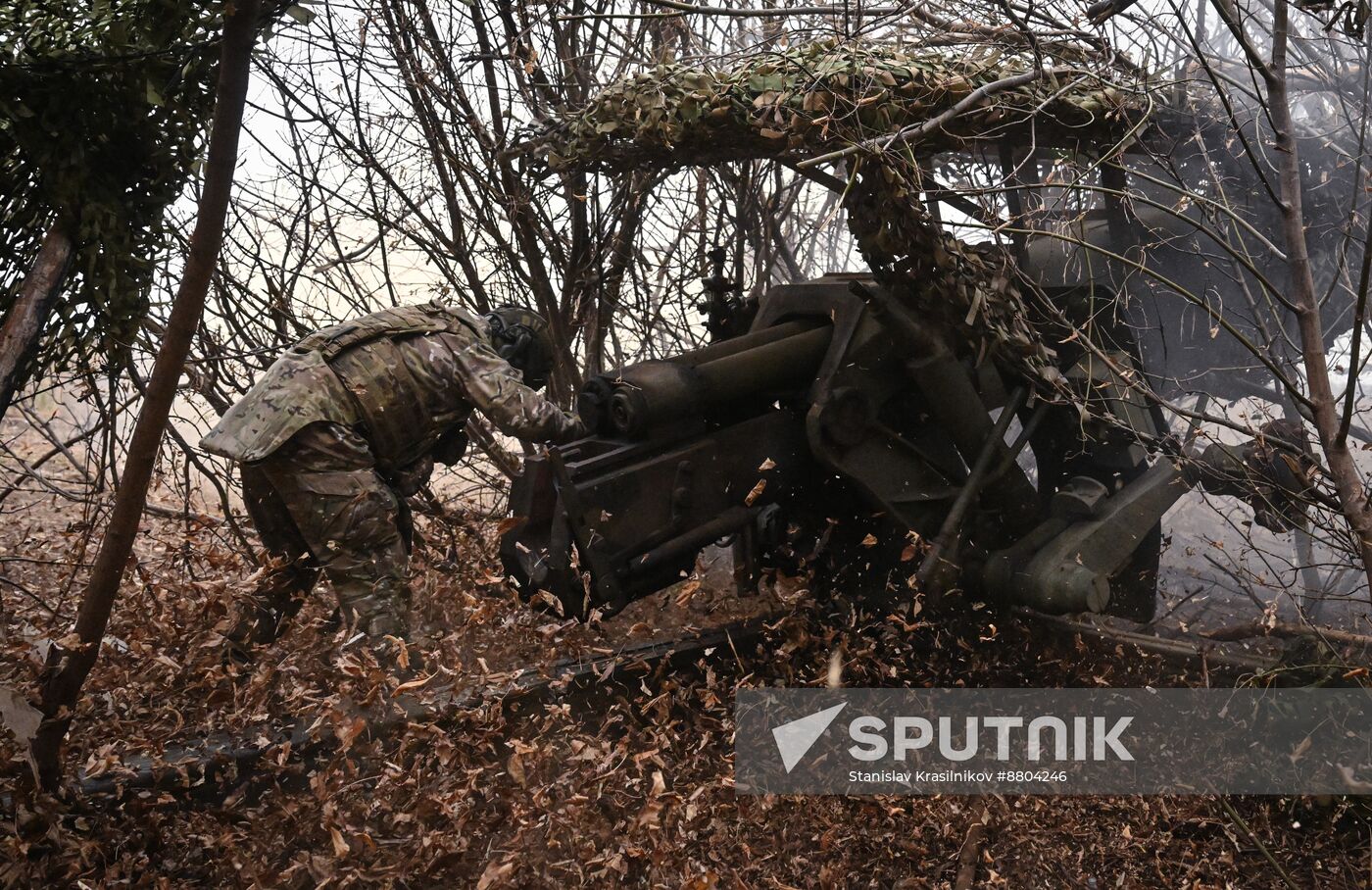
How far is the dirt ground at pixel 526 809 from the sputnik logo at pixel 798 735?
0.49ft

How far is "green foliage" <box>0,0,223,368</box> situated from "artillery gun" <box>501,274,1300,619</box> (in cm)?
198

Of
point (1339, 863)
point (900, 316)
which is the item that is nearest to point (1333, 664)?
point (1339, 863)

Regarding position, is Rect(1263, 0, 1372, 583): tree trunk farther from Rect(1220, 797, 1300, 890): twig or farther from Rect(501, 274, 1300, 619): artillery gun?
Rect(1220, 797, 1300, 890): twig

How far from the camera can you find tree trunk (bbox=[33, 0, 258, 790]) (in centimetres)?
270

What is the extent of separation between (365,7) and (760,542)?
3438mm

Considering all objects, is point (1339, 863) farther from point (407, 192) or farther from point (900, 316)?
point (407, 192)

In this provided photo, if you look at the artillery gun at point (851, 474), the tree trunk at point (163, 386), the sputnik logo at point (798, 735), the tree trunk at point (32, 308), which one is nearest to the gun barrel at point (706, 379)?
A: the artillery gun at point (851, 474)

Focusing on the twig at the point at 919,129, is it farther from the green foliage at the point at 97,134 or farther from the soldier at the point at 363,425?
the green foliage at the point at 97,134

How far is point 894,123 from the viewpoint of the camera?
4191 mm

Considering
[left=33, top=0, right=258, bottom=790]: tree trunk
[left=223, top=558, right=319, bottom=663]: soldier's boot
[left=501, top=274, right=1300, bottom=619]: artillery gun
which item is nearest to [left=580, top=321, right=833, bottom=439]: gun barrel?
[left=501, top=274, right=1300, bottom=619]: artillery gun

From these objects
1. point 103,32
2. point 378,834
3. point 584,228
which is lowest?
point 378,834

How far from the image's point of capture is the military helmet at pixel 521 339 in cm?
459

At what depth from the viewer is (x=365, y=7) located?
19.4 ft

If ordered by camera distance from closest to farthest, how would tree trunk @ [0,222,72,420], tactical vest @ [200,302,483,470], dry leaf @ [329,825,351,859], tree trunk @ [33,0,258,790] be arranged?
tree trunk @ [33,0,258,790] < dry leaf @ [329,825,351,859] < tactical vest @ [200,302,483,470] < tree trunk @ [0,222,72,420]
